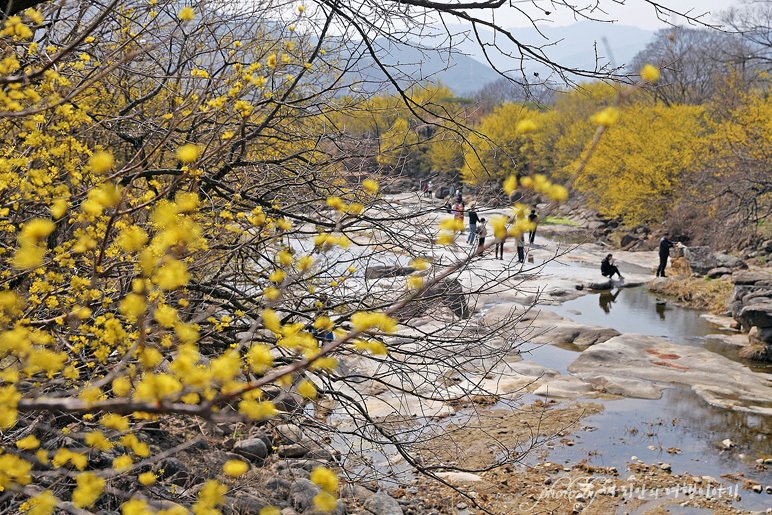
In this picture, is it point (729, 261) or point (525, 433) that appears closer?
point (525, 433)

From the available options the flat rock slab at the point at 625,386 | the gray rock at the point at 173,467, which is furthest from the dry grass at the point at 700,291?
the gray rock at the point at 173,467

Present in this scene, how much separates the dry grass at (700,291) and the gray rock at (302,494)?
14.1 metres

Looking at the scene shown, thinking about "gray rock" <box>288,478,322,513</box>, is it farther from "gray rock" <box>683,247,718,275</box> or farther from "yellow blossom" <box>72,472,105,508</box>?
"gray rock" <box>683,247,718,275</box>

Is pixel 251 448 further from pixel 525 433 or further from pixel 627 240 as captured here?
pixel 627 240

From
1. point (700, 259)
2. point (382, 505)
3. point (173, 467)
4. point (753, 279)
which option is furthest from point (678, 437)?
point (700, 259)

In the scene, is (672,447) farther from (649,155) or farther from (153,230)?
(649,155)

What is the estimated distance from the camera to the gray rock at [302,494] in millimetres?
5828

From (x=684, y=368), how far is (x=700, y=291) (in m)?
7.17

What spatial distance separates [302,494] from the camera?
234 inches

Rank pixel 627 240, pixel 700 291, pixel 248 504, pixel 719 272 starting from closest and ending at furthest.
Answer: pixel 248 504 → pixel 700 291 → pixel 719 272 → pixel 627 240

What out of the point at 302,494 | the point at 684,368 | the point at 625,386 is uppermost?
the point at 302,494

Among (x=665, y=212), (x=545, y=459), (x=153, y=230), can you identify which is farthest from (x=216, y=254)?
(x=665, y=212)

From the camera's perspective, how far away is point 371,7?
4719mm

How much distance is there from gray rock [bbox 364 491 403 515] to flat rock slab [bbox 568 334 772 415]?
6544 mm
